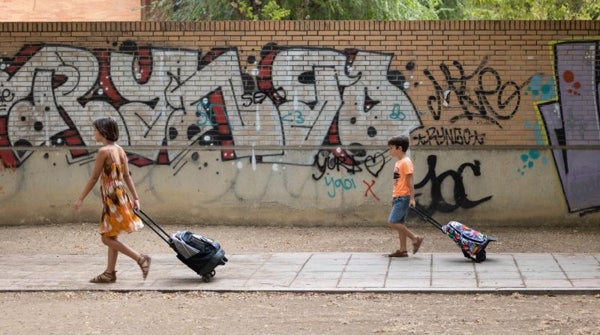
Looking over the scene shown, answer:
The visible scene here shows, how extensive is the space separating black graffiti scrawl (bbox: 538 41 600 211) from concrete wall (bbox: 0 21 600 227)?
0.07 ft

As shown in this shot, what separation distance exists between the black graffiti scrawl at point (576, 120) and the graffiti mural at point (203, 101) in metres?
2.00

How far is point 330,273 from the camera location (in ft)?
34.1

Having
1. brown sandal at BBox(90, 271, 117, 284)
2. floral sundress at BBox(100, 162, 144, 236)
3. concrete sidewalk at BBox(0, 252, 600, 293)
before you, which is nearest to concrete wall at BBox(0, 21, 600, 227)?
concrete sidewalk at BBox(0, 252, 600, 293)

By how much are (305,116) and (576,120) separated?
3833mm

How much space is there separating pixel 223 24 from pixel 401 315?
6854 millimetres

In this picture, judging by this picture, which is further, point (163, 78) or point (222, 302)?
point (163, 78)

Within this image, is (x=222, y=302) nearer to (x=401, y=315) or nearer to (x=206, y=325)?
(x=206, y=325)

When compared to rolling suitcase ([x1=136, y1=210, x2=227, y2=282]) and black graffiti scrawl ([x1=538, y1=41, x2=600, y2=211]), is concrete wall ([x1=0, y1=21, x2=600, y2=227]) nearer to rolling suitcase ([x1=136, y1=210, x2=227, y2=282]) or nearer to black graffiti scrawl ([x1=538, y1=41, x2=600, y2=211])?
black graffiti scrawl ([x1=538, y1=41, x2=600, y2=211])

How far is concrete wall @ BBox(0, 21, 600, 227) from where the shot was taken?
13.8 metres

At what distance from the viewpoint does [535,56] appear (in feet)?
45.1

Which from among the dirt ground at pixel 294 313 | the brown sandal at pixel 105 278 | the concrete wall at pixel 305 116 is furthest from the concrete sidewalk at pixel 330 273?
the concrete wall at pixel 305 116

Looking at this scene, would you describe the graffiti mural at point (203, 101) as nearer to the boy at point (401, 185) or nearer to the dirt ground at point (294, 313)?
the boy at point (401, 185)

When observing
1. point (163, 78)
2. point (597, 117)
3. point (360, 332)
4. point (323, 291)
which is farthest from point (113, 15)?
point (360, 332)

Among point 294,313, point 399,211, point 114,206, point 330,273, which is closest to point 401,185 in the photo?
point 399,211
